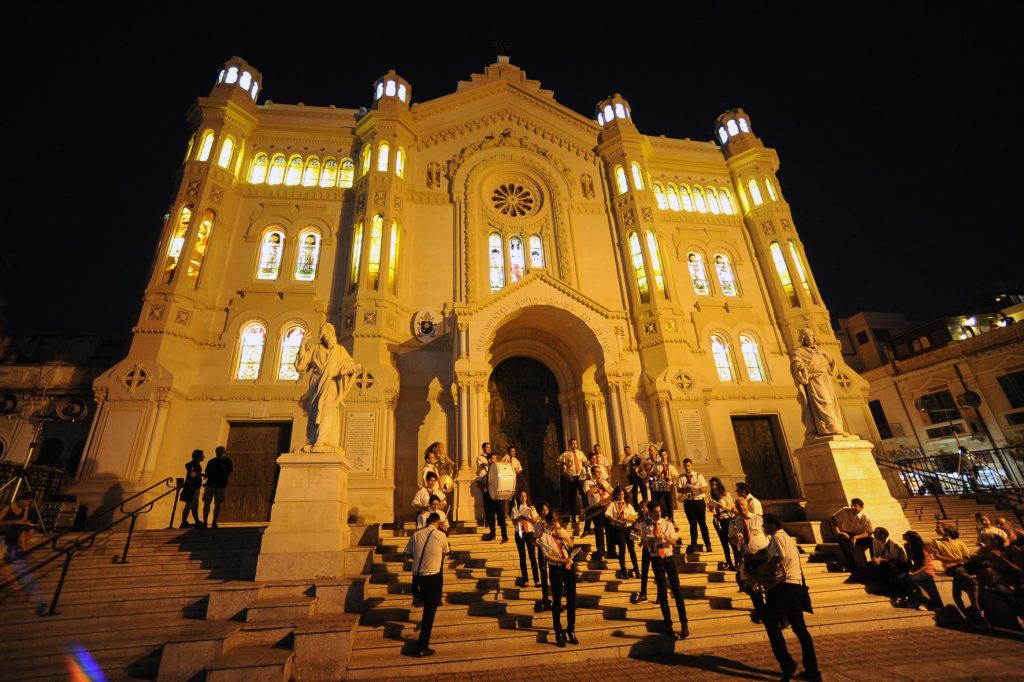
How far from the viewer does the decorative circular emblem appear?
2045 cm

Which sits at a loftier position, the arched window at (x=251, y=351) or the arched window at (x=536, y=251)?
the arched window at (x=536, y=251)

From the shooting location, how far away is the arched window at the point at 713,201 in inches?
888

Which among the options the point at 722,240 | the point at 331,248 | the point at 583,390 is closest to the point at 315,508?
the point at 583,390

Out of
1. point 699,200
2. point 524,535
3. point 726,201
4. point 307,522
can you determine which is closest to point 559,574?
point 524,535

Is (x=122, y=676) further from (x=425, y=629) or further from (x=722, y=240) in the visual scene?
(x=722, y=240)

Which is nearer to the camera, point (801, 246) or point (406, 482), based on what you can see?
point (406, 482)

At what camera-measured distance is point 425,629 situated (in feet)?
19.2

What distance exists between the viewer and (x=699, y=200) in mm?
22734

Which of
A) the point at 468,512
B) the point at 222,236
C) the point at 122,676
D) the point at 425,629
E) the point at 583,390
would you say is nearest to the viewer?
the point at 122,676

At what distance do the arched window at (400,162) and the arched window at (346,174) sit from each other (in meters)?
2.39

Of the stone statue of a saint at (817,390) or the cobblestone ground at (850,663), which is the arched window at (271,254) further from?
the stone statue of a saint at (817,390)

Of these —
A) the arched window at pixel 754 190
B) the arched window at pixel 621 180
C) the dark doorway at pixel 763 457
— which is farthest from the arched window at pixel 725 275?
the dark doorway at pixel 763 457

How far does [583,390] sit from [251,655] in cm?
1261

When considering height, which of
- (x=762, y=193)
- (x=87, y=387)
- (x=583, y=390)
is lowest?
(x=583, y=390)
